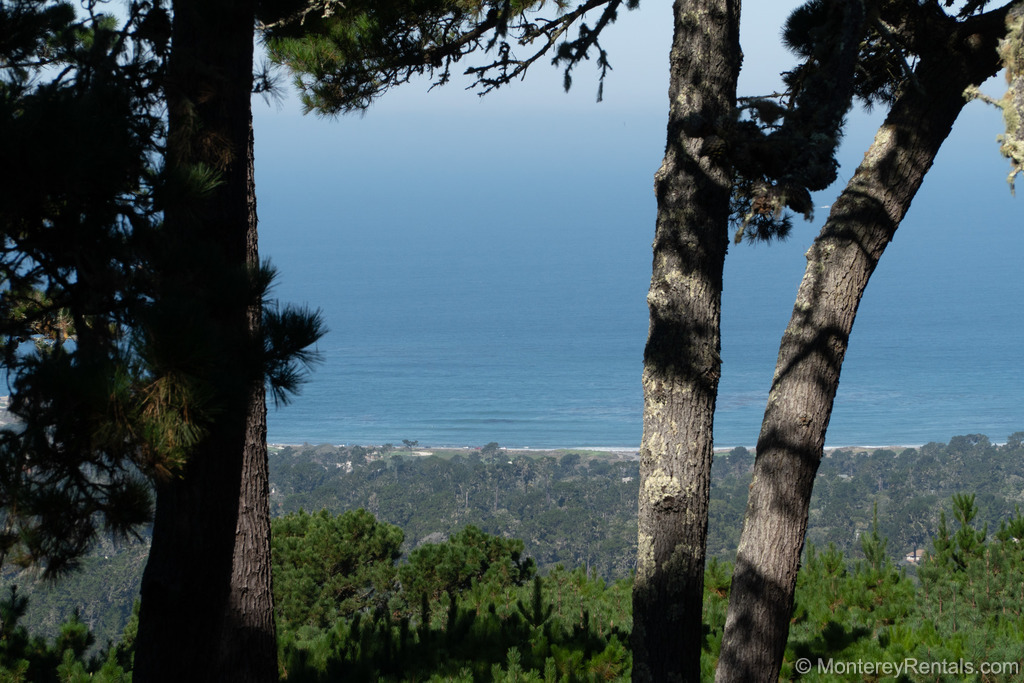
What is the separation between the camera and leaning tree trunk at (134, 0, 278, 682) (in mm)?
2643

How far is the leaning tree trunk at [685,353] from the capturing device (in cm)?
305

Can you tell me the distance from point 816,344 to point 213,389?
2213 millimetres

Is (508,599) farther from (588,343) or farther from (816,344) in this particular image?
(588,343)

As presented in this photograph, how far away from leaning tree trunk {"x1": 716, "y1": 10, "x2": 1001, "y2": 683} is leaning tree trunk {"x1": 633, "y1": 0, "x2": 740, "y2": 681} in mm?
199

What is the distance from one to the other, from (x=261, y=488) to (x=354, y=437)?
177 ft

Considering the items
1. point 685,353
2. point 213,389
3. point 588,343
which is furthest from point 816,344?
point 588,343

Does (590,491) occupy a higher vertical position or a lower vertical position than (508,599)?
lower

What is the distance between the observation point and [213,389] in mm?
2334

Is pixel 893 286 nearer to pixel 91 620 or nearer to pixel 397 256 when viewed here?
pixel 397 256

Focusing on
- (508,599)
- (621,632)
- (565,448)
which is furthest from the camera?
(565,448)

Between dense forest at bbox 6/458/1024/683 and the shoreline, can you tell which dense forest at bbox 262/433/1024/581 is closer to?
the shoreline

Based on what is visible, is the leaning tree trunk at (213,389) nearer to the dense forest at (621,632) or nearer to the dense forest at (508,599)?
the dense forest at (508,599)

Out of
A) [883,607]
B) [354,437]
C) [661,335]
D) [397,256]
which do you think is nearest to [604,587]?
[883,607]

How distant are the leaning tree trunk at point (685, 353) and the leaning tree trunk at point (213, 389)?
59.6 inches
